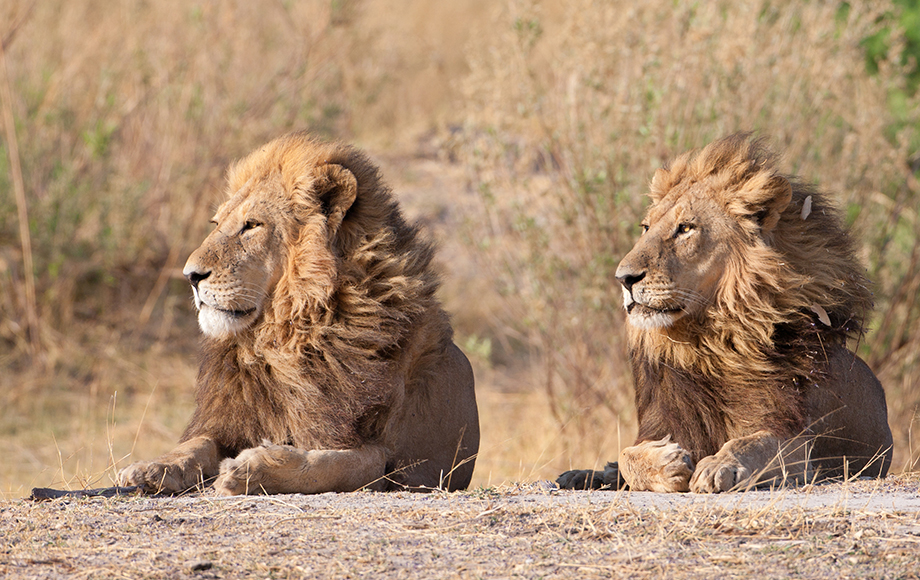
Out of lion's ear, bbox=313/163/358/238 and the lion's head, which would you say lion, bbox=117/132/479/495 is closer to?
lion's ear, bbox=313/163/358/238

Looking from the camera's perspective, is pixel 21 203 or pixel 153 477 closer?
pixel 153 477

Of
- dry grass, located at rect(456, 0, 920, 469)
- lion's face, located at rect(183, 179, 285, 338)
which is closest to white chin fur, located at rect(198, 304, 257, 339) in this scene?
lion's face, located at rect(183, 179, 285, 338)

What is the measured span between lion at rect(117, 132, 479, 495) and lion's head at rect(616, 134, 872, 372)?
36.0 inches

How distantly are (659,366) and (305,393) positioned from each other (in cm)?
141

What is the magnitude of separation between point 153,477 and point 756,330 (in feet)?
7.56

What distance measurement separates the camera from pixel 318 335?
4.07 metres

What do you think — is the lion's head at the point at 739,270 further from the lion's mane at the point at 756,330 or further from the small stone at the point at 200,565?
the small stone at the point at 200,565

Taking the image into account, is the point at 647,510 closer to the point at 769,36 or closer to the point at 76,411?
the point at 769,36

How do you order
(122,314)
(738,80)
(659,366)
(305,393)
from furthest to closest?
(122,314), (738,80), (659,366), (305,393)

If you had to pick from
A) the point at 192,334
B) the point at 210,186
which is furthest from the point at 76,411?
the point at 210,186

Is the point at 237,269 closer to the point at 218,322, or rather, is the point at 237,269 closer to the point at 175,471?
the point at 218,322

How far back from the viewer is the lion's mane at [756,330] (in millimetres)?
4113

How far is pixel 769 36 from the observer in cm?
789

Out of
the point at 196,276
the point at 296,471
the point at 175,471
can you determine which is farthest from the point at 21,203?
the point at 296,471
